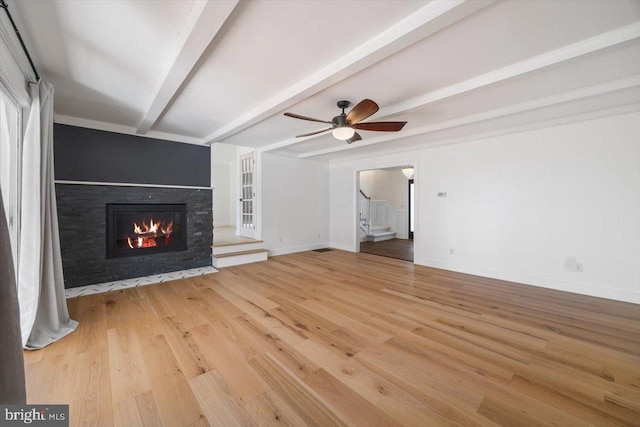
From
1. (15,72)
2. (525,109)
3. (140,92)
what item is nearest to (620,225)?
(525,109)

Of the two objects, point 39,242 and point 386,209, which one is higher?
point 386,209

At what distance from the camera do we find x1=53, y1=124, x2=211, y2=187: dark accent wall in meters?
3.60

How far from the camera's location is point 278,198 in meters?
5.97

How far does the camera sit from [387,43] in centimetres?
185

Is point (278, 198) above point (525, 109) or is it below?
below

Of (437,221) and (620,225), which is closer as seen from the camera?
(620,225)

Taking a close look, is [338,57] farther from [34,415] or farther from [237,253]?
[237,253]

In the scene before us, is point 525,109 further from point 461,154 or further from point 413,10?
point 413,10

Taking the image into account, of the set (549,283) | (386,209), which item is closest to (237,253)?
(549,283)

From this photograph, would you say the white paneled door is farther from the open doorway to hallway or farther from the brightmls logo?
the brightmls logo

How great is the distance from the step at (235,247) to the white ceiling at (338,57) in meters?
2.52

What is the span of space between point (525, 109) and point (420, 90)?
1454mm

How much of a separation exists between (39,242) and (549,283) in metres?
6.28

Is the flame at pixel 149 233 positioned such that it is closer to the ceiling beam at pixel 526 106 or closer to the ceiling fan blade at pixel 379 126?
the ceiling fan blade at pixel 379 126
